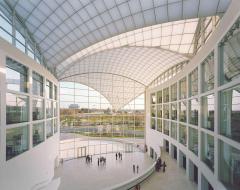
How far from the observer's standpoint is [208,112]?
64.0 ft

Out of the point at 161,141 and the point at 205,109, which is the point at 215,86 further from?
the point at 161,141

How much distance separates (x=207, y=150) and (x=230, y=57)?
29.6ft

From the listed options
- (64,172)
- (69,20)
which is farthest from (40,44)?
(64,172)

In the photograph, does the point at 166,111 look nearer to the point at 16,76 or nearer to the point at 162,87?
the point at 162,87

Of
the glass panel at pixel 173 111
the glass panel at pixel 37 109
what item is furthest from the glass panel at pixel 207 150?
the glass panel at pixel 37 109

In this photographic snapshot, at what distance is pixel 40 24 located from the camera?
29.3 metres

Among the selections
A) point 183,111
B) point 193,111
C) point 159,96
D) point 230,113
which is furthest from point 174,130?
point 230,113

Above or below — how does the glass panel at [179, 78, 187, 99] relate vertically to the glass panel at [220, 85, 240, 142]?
above

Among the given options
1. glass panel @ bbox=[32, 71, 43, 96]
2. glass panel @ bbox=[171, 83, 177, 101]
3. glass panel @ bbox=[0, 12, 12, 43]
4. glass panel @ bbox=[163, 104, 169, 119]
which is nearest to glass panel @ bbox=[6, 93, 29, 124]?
glass panel @ bbox=[32, 71, 43, 96]

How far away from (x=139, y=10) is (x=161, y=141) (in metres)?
25.1

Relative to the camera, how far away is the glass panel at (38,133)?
81.7 feet

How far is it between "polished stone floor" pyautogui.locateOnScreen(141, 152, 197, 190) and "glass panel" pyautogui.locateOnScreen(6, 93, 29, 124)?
44.9 feet

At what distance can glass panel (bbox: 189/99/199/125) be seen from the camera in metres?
23.8

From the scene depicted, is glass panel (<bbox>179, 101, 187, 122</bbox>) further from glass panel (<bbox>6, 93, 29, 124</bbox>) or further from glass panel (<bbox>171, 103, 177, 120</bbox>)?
glass panel (<bbox>6, 93, 29, 124</bbox>)
